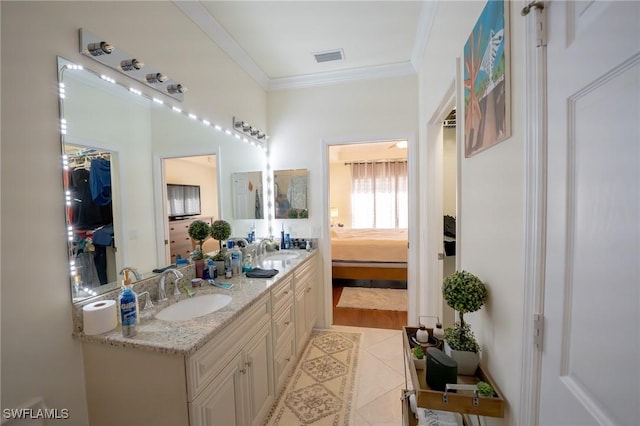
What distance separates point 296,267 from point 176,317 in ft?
3.43

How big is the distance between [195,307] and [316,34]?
2.28m

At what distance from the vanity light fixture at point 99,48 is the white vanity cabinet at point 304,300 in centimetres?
188

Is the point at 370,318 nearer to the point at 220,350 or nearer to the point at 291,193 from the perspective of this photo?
the point at 291,193

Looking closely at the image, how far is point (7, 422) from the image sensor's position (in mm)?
945

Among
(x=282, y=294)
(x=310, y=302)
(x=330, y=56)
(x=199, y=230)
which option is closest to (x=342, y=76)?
(x=330, y=56)

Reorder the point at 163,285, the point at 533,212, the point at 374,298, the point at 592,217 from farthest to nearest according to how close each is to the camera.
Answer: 1. the point at 374,298
2. the point at 163,285
3. the point at 533,212
4. the point at 592,217

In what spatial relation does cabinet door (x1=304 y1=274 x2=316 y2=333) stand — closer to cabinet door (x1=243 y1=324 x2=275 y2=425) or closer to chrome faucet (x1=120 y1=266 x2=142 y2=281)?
cabinet door (x1=243 y1=324 x2=275 y2=425)

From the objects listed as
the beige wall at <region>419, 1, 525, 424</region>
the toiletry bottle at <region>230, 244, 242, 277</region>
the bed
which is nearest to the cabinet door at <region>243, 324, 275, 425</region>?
the toiletry bottle at <region>230, 244, 242, 277</region>

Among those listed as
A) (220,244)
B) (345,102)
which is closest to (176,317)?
(220,244)

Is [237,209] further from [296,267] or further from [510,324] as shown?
[510,324]

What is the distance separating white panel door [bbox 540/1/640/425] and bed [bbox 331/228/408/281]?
3.37m

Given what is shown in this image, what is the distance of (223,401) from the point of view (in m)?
1.27

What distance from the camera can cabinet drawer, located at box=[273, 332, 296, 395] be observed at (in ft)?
6.26

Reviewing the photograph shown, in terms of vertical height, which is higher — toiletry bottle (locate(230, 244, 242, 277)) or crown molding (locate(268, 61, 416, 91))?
crown molding (locate(268, 61, 416, 91))
